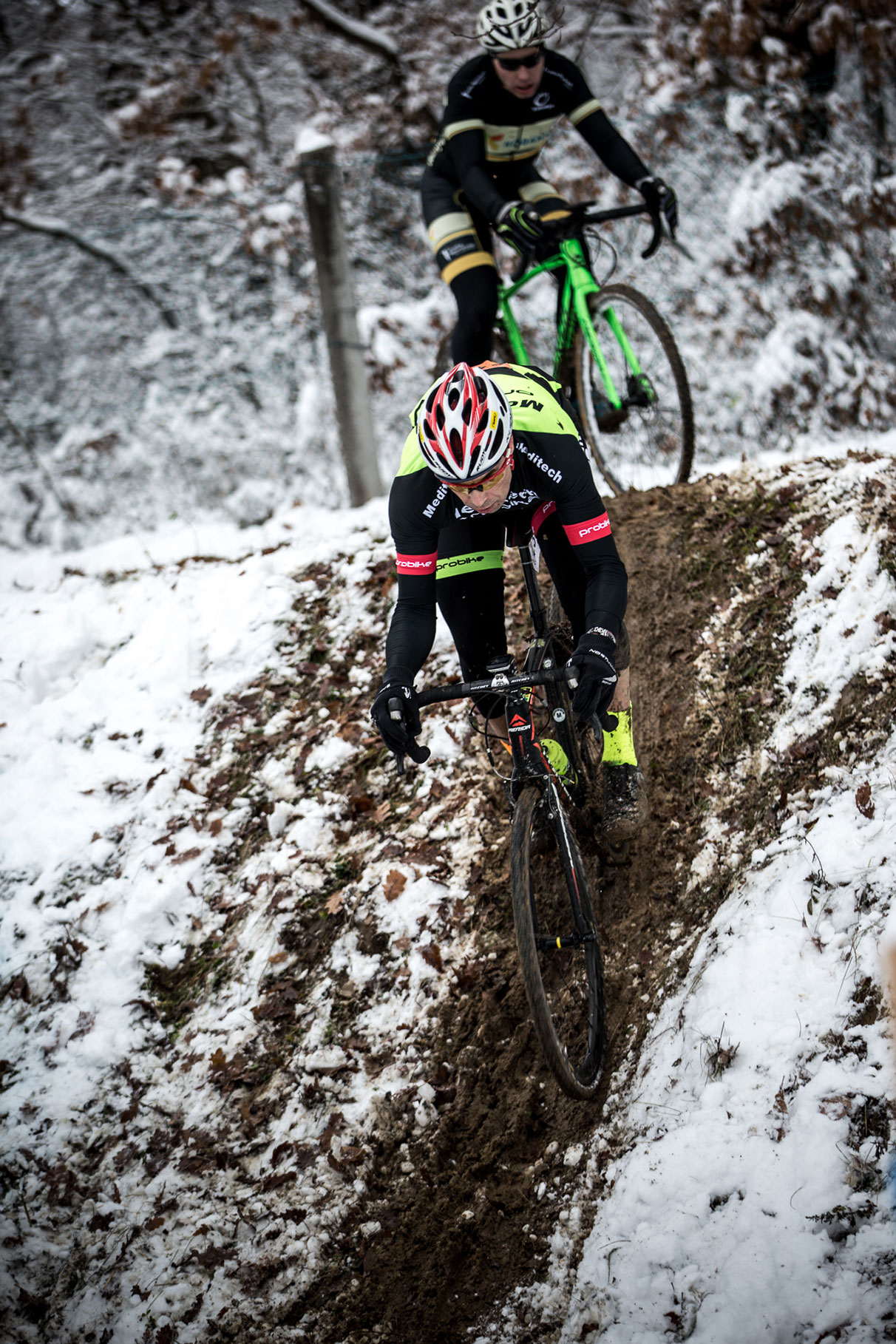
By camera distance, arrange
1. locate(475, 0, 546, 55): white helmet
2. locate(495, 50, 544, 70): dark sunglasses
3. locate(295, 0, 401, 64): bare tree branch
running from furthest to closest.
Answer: locate(295, 0, 401, 64): bare tree branch < locate(495, 50, 544, 70): dark sunglasses < locate(475, 0, 546, 55): white helmet

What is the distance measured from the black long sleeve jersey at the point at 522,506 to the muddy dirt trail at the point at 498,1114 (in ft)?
4.32

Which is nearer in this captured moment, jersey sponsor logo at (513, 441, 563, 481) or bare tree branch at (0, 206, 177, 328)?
jersey sponsor logo at (513, 441, 563, 481)

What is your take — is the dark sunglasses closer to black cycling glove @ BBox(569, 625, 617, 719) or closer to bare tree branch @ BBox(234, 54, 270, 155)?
black cycling glove @ BBox(569, 625, 617, 719)

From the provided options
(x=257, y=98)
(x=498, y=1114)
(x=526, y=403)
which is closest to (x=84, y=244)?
(x=257, y=98)

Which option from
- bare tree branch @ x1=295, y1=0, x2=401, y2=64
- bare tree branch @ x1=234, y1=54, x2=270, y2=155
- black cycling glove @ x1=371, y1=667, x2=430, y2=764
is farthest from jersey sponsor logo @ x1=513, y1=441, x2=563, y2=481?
bare tree branch @ x1=234, y1=54, x2=270, y2=155

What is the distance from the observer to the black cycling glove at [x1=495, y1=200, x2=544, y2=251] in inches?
173

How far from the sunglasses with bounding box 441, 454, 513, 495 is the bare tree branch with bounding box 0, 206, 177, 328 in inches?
266

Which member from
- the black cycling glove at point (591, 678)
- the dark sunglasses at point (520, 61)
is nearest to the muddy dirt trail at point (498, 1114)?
the black cycling glove at point (591, 678)

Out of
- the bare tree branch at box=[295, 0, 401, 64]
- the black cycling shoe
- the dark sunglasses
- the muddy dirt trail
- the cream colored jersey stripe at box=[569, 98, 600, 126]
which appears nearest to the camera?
the muddy dirt trail

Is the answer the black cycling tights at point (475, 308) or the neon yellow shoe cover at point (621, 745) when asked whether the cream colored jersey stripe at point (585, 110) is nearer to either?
the black cycling tights at point (475, 308)

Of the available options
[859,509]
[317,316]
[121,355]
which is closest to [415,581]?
[859,509]

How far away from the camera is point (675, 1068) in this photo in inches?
117

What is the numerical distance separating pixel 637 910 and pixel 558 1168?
108 centimetres

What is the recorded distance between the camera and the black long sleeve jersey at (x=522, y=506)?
307cm
